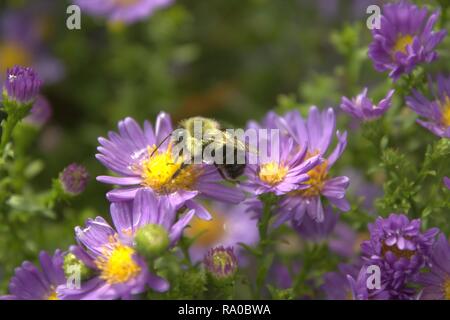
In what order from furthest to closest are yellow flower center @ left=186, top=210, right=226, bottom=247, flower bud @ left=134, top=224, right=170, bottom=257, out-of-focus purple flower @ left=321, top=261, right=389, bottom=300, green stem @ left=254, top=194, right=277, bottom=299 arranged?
yellow flower center @ left=186, top=210, right=226, bottom=247 → out-of-focus purple flower @ left=321, top=261, right=389, bottom=300 → green stem @ left=254, top=194, right=277, bottom=299 → flower bud @ left=134, top=224, right=170, bottom=257

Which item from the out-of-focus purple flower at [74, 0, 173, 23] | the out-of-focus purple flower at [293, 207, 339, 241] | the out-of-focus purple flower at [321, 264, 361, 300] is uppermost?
the out-of-focus purple flower at [74, 0, 173, 23]

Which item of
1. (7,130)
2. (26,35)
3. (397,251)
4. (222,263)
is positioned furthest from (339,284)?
(26,35)

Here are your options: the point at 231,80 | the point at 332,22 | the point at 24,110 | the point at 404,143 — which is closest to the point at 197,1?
the point at 231,80

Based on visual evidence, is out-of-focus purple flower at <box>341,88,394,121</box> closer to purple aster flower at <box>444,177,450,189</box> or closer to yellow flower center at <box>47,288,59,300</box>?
purple aster flower at <box>444,177,450,189</box>

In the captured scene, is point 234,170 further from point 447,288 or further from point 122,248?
point 447,288

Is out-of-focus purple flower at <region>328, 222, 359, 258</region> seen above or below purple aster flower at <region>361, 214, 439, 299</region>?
above

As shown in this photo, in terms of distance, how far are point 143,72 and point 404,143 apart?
187 cm

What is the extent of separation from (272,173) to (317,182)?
0.62 ft

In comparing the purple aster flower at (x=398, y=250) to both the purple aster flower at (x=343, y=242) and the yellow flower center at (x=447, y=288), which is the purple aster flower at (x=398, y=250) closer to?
the yellow flower center at (x=447, y=288)

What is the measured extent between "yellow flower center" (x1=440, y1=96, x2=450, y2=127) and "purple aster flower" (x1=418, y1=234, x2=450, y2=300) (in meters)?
0.47

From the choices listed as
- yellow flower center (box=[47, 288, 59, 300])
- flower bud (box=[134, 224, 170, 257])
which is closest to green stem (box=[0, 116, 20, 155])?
yellow flower center (box=[47, 288, 59, 300])

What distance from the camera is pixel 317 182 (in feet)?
9.53

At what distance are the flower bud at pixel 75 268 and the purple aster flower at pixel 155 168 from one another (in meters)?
0.31

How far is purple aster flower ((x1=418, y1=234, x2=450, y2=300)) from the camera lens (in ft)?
8.66
